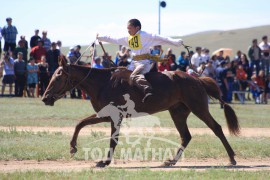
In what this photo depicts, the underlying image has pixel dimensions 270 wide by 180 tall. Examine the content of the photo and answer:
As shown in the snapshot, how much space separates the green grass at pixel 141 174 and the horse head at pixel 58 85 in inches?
90.1

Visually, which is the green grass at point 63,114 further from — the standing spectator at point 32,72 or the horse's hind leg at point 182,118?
the horse's hind leg at point 182,118

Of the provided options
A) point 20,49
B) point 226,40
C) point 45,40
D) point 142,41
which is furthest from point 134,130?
point 226,40

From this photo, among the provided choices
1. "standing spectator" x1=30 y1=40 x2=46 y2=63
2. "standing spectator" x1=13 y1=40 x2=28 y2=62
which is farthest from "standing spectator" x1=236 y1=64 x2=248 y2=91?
"standing spectator" x1=13 y1=40 x2=28 y2=62

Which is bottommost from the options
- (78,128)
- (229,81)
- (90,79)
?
(78,128)

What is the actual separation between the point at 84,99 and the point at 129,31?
1445 centimetres

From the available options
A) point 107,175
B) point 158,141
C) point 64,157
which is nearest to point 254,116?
point 158,141

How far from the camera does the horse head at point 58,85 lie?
12805mm

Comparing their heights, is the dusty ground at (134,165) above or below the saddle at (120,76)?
below

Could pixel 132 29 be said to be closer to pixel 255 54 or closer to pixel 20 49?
pixel 20 49

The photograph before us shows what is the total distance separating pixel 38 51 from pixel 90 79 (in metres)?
14.7

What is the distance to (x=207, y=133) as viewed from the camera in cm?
1827

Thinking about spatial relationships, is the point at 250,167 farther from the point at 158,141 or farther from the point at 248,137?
the point at 248,137

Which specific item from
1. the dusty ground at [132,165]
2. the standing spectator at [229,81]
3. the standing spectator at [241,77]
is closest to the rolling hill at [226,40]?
the standing spectator at [241,77]

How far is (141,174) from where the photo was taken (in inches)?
421
